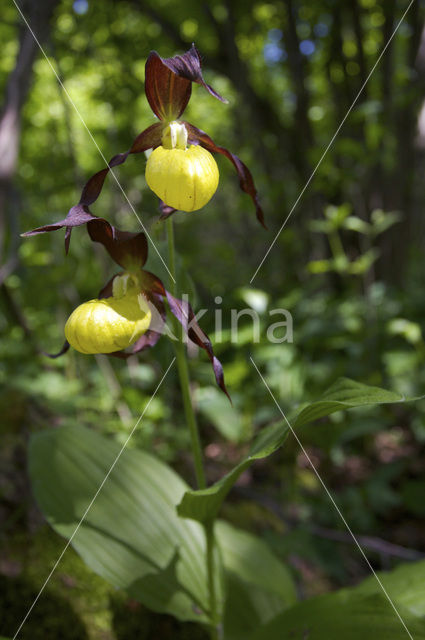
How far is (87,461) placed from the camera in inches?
39.9

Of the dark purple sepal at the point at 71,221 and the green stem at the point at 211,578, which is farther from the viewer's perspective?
the green stem at the point at 211,578

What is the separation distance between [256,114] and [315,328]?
6.20 ft

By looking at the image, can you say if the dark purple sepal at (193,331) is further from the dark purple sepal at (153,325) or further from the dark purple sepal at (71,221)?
the dark purple sepal at (71,221)

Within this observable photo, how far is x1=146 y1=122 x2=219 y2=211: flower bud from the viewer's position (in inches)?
26.0

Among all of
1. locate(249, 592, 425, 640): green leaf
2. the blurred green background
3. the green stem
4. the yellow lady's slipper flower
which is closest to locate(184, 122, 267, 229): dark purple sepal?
the yellow lady's slipper flower

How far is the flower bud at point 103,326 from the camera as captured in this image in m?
0.72

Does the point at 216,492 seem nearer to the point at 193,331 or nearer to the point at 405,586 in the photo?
the point at 193,331

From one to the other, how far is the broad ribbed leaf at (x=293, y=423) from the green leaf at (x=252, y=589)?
14.6 inches

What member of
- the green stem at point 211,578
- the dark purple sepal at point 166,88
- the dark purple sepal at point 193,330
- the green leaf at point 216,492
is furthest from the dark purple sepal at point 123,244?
the green stem at point 211,578

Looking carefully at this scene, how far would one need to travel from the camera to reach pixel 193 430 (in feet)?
2.67

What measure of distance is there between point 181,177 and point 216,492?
20.2 inches

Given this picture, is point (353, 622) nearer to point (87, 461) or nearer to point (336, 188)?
point (87, 461)

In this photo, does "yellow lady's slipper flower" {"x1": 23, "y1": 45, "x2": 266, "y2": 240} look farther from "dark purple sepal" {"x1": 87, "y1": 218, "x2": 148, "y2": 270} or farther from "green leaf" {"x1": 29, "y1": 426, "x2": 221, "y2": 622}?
"green leaf" {"x1": 29, "y1": 426, "x2": 221, "y2": 622}

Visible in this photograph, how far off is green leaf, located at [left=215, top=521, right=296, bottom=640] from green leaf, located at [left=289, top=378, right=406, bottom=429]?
1.91 ft
